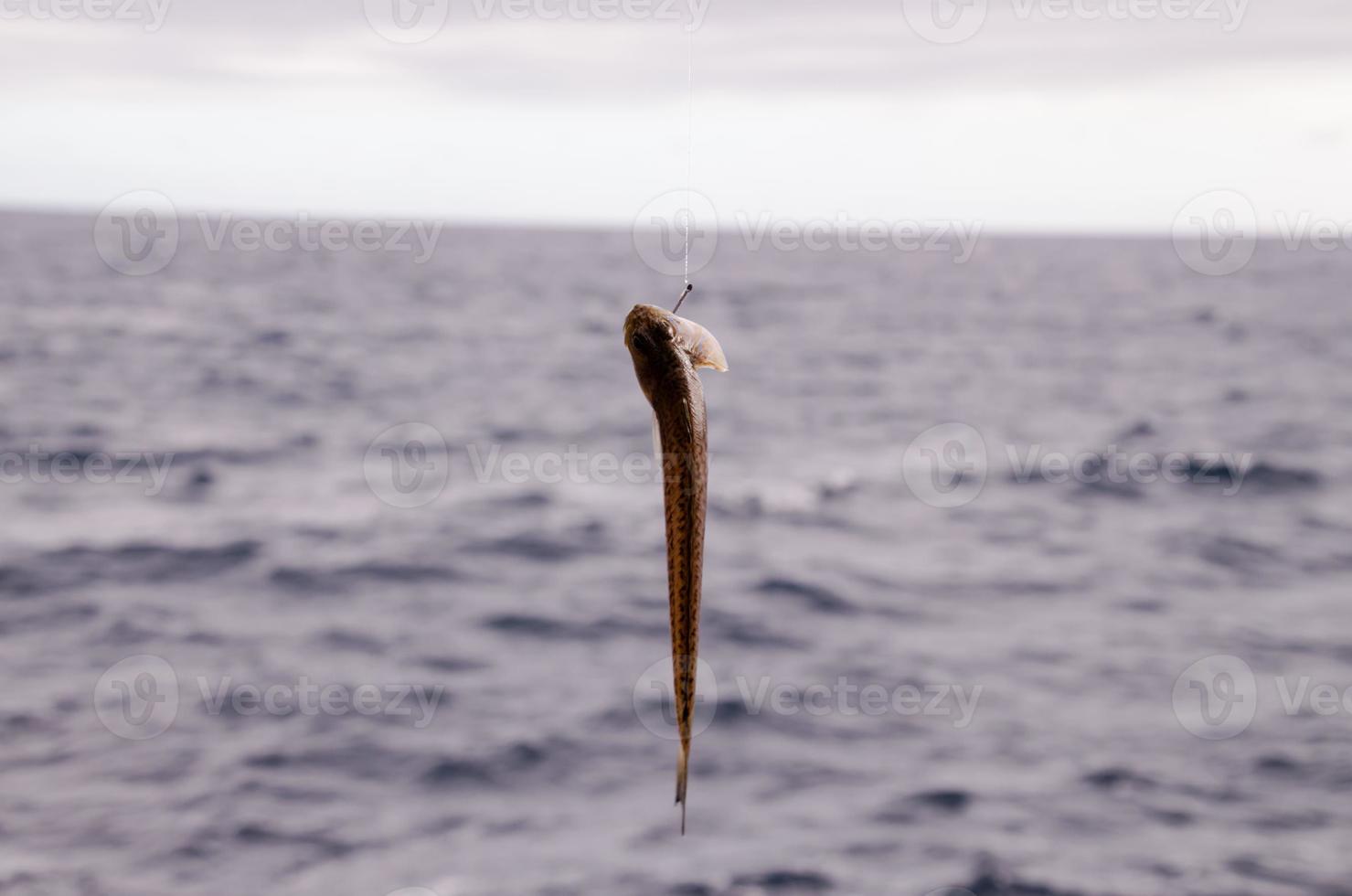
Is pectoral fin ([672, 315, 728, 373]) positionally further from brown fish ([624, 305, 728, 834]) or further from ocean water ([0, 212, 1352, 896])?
ocean water ([0, 212, 1352, 896])

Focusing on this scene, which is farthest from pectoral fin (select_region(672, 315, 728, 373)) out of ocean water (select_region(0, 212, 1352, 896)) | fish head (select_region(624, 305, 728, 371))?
ocean water (select_region(0, 212, 1352, 896))

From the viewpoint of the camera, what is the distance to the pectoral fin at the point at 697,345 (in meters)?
3.86

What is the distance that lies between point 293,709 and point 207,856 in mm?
5069

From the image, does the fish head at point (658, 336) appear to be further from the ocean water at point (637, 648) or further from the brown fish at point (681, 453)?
the ocean water at point (637, 648)

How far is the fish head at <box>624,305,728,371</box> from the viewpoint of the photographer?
378 cm

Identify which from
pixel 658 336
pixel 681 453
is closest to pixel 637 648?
pixel 658 336

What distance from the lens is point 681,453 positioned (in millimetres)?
3508

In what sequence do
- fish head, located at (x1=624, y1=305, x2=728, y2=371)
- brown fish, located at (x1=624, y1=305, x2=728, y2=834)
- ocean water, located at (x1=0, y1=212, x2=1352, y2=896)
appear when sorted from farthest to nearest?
ocean water, located at (x1=0, y1=212, x2=1352, y2=896) → fish head, located at (x1=624, y1=305, x2=728, y2=371) → brown fish, located at (x1=624, y1=305, x2=728, y2=834)

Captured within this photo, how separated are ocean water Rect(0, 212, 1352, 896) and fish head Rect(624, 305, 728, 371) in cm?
1387

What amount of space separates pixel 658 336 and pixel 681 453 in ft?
1.50

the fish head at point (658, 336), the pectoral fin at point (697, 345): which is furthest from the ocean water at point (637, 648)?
the fish head at point (658, 336)

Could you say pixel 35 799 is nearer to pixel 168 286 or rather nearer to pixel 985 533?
pixel 985 533

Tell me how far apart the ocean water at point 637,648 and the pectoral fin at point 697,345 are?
1375 cm

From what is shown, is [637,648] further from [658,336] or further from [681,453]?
[681,453]
